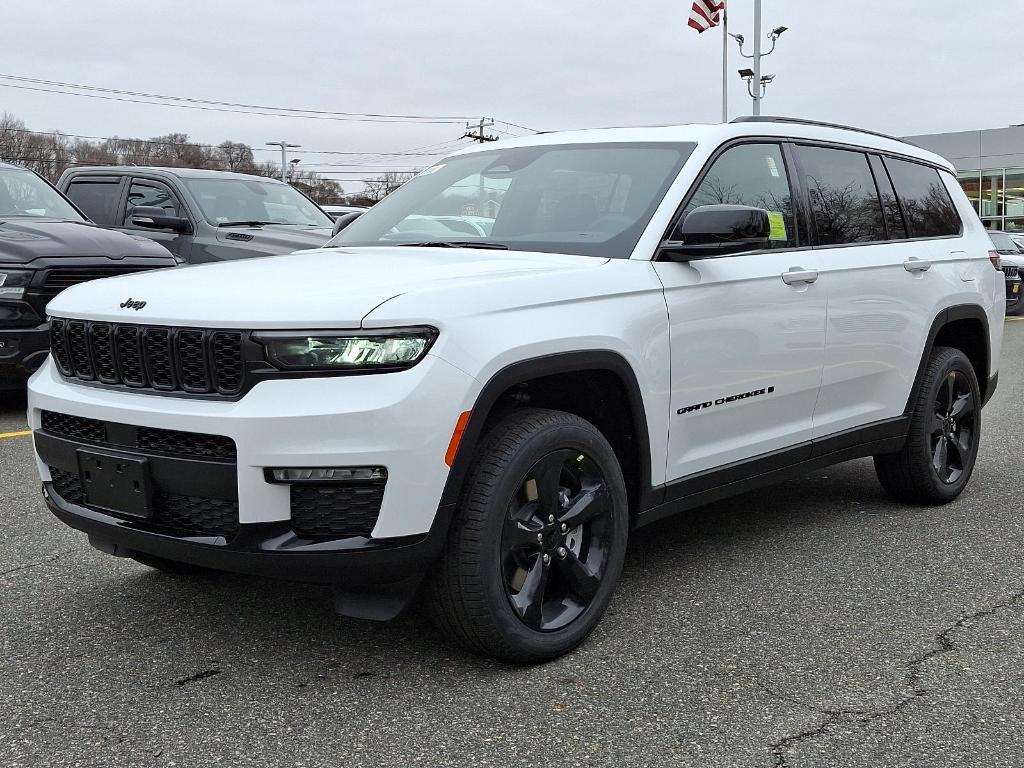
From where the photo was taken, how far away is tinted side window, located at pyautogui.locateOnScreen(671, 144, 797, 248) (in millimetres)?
4328

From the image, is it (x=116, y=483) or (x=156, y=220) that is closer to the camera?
(x=116, y=483)

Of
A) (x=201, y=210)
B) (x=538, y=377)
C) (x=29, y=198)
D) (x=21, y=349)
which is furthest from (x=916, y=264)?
(x=201, y=210)

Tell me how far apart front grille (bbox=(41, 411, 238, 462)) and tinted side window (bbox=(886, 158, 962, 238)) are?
146 inches

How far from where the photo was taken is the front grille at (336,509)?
3064mm

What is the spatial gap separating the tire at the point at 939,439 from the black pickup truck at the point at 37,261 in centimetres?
538

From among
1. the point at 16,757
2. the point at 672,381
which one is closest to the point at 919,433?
the point at 672,381

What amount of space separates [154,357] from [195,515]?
47 centimetres

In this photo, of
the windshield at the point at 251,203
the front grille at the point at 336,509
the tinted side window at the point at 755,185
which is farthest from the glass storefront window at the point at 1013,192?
the front grille at the point at 336,509

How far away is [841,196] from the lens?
504 centimetres

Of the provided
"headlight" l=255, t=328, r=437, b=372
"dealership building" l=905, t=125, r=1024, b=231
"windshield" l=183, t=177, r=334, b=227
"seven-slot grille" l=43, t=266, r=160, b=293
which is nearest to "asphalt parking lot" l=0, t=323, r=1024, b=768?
"headlight" l=255, t=328, r=437, b=372

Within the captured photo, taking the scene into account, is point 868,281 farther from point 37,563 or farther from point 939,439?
point 37,563

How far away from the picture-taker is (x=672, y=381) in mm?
3898

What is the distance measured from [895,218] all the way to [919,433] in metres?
1.03

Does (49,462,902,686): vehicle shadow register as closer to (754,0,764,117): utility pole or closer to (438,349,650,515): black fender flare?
(438,349,650,515): black fender flare
